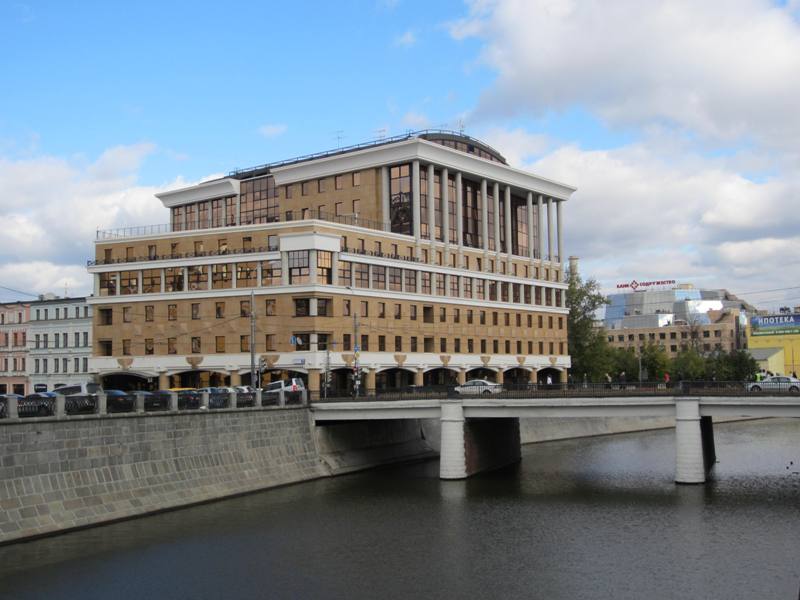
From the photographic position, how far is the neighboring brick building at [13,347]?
389ft

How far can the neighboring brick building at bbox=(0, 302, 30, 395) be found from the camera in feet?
389

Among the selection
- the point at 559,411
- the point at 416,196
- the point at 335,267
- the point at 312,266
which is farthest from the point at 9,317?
the point at 559,411

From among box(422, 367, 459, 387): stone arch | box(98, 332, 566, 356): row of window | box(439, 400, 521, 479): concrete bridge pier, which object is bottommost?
box(439, 400, 521, 479): concrete bridge pier

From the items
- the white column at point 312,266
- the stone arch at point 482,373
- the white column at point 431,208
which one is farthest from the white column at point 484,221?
the white column at point 312,266

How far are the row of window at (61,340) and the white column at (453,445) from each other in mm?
62434

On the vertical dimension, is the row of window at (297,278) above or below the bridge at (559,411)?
above

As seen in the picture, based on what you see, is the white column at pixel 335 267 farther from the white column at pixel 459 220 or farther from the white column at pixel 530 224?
the white column at pixel 530 224

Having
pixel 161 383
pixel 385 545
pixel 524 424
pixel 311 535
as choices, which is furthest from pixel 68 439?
pixel 524 424

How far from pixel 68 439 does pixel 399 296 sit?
178 ft

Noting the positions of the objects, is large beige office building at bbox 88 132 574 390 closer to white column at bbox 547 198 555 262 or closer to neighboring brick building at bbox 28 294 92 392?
white column at bbox 547 198 555 262

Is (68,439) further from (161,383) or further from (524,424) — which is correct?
(524,424)

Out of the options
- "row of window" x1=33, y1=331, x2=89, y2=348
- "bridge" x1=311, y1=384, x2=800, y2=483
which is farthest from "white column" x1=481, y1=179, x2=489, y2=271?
"row of window" x1=33, y1=331, x2=89, y2=348

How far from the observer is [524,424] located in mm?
100562

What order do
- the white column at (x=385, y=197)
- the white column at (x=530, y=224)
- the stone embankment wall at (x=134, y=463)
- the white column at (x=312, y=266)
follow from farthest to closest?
the white column at (x=530, y=224) → the white column at (x=385, y=197) → the white column at (x=312, y=266) → the stone embankment wall at (x=134, y=463)
